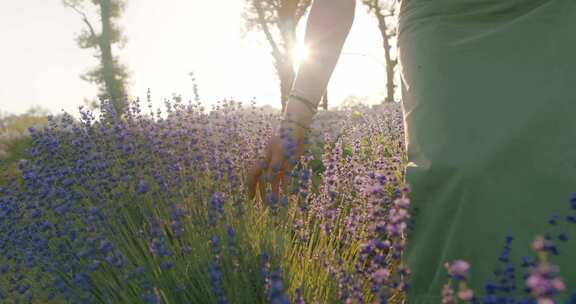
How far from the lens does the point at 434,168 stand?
5.45 feet

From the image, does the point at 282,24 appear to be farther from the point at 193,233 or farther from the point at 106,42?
the point at 193,233

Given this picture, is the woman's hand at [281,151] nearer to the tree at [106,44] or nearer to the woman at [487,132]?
the woman at [487,132]

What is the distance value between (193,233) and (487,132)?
112cm

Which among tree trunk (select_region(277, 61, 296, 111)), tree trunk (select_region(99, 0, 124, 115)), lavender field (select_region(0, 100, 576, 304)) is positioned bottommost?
lavender field (select_region(0, 100, 576, 304))

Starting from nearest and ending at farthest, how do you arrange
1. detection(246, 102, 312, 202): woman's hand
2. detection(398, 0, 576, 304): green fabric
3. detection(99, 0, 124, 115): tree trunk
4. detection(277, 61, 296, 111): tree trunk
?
detection(398, 0, 576, 304): green fabric → detection(246, 102, 312, 202): woman's hand → detection(277, 61, 296, 111): tree trunk → detection(99, 0, 124, 115): tree trunk

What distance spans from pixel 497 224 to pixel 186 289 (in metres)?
1.04

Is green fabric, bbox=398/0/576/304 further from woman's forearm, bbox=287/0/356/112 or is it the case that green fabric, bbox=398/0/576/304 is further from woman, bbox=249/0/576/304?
woman's forearm, bbox=287/0/356/112

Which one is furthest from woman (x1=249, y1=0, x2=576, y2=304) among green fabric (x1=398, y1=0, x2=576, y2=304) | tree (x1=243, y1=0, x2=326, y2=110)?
tree (x1=243, y1=0, x2=326, y2=110)

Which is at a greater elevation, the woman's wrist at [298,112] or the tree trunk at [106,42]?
the tree trunk at [106,42]

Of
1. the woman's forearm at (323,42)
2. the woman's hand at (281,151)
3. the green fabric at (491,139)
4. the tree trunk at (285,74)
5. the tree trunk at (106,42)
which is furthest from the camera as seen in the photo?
the tree trunk at (106,42)

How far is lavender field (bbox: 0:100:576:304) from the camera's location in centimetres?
156

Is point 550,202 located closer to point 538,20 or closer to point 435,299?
point 435,299

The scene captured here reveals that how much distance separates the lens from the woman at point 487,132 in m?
1.53

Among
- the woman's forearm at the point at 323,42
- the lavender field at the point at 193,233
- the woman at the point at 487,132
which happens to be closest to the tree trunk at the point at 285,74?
the lavender field at the point at 193,233
